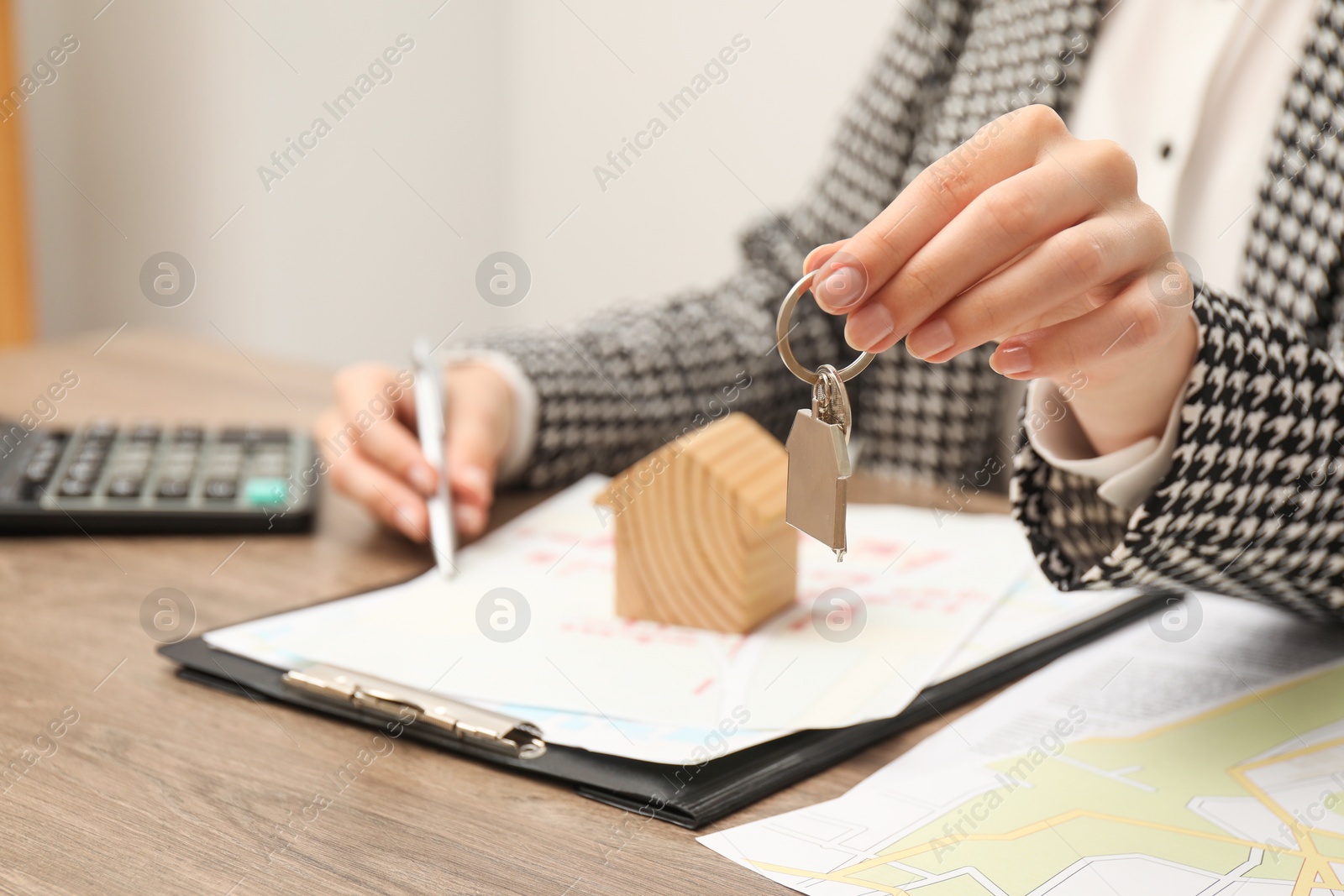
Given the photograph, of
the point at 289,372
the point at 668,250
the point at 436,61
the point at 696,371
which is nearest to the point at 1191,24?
the point at 696,371

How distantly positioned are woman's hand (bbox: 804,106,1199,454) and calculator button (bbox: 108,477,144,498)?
485mm

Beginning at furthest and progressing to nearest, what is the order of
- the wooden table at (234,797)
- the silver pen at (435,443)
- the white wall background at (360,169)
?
the white wall background at (360,169), the silver pen at (435,443), the wooden table at (234,797)

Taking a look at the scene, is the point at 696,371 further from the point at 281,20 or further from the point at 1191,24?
the point at 281,20

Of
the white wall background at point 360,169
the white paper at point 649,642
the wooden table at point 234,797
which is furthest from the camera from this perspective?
the white wall background at point 360,169

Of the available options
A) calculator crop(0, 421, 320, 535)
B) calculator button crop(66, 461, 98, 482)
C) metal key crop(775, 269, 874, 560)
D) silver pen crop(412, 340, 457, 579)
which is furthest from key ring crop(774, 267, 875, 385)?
calculator button crop(66, 461, 98, 482)

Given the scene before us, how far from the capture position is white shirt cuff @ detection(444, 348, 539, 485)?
78 centimetres

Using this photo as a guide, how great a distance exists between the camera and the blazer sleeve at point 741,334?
840 mm

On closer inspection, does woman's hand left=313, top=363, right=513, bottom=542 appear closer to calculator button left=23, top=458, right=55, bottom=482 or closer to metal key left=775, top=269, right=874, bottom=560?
calculator button left=23, top=458, right=55, bottom=482

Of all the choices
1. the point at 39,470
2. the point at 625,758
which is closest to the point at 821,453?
the point at 625,758

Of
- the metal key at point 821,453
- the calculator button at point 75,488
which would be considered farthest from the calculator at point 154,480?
the metal key at point 821,453

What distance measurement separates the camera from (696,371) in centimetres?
92

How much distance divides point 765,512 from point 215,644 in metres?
0.25

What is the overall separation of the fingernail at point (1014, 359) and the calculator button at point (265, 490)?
469mm

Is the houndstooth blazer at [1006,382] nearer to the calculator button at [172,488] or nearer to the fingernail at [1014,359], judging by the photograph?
the fingernail at [1014,359]
